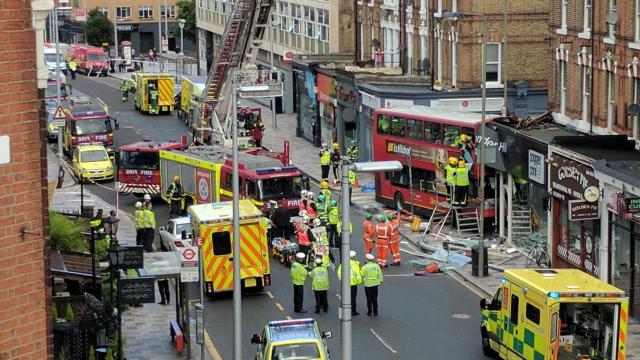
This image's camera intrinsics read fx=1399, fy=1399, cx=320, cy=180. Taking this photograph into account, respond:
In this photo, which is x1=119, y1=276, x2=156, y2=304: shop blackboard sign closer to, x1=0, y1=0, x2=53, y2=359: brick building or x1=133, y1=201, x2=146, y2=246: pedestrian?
x1=0, y1=0, x2=53, y2=359: brick building

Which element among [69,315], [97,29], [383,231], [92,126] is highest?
[97,29]

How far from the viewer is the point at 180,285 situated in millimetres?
30234

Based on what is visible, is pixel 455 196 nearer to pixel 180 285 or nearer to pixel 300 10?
pixel 180 285

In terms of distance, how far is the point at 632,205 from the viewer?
31.6m

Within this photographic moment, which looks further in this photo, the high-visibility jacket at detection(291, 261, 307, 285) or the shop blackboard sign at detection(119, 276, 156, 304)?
the high-visibility jacket at detection(291, 261, 307, 285)

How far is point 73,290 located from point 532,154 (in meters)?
15.9

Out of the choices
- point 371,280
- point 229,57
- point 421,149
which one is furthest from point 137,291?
point 229,57

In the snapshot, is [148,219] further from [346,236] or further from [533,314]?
[346,236]

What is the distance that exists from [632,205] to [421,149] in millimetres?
15466

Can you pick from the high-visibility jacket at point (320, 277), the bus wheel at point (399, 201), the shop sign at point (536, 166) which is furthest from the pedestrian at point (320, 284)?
the bus wheel at point (399, 201)

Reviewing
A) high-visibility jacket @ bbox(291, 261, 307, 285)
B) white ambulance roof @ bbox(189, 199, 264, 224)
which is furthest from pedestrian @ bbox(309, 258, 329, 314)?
white ambulance roof @ bbox(189, 199, 264, 224)

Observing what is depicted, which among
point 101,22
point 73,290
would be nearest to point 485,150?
point 73,290

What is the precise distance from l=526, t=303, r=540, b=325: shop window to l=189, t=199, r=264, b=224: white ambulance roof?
9.83 meters

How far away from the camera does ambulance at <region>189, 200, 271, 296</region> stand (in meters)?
34.0
